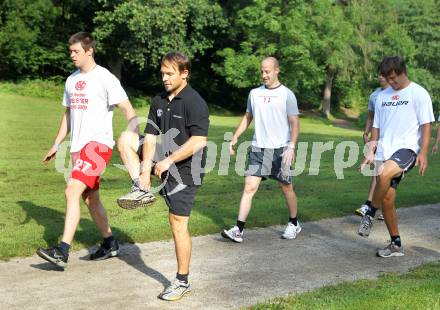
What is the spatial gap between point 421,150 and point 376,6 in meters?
57.6

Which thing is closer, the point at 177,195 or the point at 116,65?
the point at 177,195

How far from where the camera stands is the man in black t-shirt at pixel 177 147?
5879 mm

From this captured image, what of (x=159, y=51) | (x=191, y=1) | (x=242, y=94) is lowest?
(x=242, y=94)

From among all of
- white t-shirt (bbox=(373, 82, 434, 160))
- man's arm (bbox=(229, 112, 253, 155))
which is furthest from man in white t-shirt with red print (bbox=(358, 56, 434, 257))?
man's arm (bbox=(229, 112, 253, 155))

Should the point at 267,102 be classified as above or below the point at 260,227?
above

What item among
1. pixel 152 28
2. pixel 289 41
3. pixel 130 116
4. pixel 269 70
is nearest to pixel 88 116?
pixel 130 116

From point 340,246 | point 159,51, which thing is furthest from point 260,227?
point 159,51

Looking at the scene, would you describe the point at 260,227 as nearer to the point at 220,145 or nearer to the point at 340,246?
the point at 340,246

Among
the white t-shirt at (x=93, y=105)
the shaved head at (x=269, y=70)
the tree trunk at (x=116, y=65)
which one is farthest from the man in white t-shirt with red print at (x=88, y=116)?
the tree trunk at (x=116, y=65)

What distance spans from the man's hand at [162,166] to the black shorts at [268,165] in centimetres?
317

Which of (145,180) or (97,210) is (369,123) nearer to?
(97,210)

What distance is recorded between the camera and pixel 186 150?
585cm

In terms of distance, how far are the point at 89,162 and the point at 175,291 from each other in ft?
5.83

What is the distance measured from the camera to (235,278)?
6.68m
